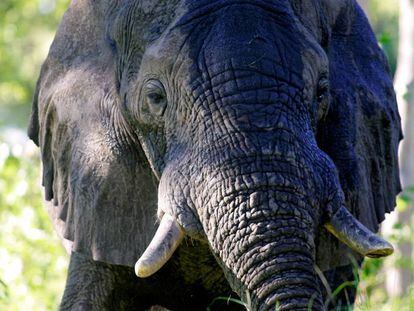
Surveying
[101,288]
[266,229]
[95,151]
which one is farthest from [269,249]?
[101,288]

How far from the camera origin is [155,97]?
5.10m

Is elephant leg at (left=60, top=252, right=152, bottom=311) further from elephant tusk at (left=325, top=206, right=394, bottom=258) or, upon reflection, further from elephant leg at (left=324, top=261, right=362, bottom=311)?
elephant tusk at (left=325, top=206, right=394, bottom=258)

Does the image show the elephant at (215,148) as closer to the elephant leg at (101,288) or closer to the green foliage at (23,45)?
the elephant leg at (101,288)

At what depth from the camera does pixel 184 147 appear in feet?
16.1

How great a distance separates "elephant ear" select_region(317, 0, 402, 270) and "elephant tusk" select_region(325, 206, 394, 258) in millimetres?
603

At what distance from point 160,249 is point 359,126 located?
1.32 meters

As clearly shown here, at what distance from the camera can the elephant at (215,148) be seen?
182 inches

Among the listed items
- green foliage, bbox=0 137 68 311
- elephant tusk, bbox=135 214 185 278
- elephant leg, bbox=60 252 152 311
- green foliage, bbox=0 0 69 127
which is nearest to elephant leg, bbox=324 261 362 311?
elephant leg, bbox=60 252 152 311

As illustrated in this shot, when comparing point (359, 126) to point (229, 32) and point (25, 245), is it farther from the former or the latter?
point (25, 245)

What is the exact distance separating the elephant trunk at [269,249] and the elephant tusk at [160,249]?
0.53ft

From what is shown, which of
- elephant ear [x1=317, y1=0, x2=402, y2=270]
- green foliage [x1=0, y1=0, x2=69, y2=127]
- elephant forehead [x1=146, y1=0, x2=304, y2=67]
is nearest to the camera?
elephant forehead [x1=146, y1=0, x2=304, y2=67]

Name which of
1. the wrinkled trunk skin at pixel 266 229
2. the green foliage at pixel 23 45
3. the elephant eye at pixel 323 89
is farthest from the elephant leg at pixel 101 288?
the green foliage at pixel 23 45

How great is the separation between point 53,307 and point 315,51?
3.42m

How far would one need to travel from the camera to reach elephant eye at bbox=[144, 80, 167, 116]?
508cm
